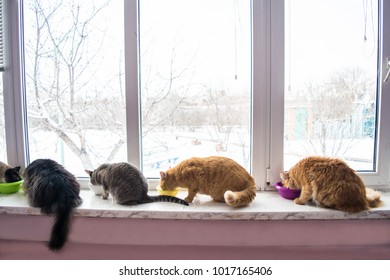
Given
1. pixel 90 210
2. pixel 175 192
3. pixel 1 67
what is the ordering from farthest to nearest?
pixel 1 67 < pixel 175 192 < pixel 90 210

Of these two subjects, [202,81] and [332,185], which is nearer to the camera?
[332,185]

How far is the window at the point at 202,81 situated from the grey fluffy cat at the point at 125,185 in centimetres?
15

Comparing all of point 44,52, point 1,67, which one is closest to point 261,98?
point 44,52

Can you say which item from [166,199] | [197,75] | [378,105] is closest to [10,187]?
[166,199]

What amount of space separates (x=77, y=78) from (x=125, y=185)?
623 millimetres

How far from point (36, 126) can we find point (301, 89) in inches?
54.6

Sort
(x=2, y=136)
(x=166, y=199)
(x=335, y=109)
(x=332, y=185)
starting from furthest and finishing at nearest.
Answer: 1. (x=2, y=136)
2. (x=335, y=109)
3. (x=166, y=199)
4. (x=332, y=185)

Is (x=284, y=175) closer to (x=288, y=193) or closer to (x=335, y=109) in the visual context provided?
(x=288, y=193)

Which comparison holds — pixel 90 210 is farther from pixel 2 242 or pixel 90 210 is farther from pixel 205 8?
pixel 205 8

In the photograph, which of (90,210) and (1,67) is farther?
(1,67)

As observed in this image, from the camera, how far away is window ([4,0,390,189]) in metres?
1.03

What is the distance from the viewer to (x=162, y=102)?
108cm

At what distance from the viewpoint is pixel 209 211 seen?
0.87 m

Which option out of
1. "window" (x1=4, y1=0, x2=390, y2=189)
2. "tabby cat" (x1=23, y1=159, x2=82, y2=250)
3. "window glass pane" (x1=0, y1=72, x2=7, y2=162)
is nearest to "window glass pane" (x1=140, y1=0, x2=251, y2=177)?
"window" (x1=4, y1=0, x2=390, y2=189)
